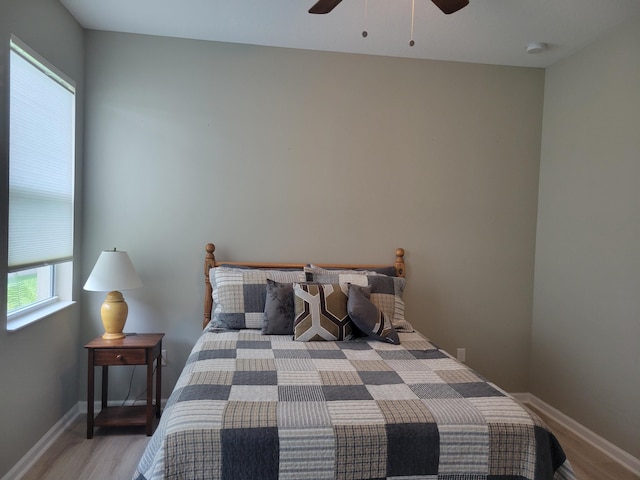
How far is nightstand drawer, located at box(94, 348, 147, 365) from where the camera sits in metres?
2.65

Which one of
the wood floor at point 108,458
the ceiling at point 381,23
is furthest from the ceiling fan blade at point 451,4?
the wood floor at point 108,458

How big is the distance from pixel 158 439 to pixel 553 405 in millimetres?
2977

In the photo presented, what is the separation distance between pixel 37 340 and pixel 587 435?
3502 millimetres

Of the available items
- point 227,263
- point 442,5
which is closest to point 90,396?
point 227,263

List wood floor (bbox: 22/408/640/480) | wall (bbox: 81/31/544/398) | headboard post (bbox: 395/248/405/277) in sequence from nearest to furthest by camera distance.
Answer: wood floor (bbox: 22/408/640/480) → wall (bbox: 81/31/544/398) → headboard post (bbox: 395/248/405/277)

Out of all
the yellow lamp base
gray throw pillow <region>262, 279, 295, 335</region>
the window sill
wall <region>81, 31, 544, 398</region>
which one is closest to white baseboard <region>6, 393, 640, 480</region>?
wall <region>81, 31, 544, 398</region>

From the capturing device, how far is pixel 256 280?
109 inches

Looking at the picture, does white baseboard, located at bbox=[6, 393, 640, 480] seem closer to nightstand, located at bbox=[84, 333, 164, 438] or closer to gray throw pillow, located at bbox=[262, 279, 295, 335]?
nightstand, located at bbox=[84, 333, 164, 438]

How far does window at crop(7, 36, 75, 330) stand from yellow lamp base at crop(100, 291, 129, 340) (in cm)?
28

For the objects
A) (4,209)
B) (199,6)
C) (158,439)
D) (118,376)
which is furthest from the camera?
(118,376)

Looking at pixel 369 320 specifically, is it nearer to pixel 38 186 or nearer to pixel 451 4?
pixel 451 4

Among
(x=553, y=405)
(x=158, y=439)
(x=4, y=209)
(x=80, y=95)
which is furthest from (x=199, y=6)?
(x=553, y=405)

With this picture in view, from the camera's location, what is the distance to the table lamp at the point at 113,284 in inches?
104

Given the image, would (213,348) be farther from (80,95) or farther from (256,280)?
(80,95)
